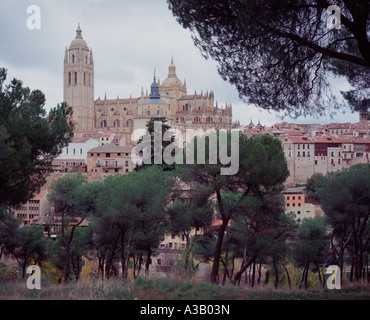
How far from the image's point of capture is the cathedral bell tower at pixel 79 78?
82.9 meters

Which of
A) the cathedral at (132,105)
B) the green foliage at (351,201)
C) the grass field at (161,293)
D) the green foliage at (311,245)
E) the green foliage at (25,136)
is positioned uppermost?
the cathedral at (132,105)

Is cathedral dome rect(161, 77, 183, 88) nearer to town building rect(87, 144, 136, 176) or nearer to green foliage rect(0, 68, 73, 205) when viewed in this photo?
town building rect(87, 144, 136, 176)

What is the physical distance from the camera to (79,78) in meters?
84.4

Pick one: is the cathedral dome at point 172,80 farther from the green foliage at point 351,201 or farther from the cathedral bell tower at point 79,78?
the green foliage at point 351,201

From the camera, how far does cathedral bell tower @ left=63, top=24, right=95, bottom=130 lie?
82.9 meters

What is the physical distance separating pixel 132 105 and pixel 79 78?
12705mm

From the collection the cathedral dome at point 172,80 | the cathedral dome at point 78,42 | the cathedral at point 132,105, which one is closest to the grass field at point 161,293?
the cathedral at point 132,105

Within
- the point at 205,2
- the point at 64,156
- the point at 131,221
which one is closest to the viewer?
the point at 205,2

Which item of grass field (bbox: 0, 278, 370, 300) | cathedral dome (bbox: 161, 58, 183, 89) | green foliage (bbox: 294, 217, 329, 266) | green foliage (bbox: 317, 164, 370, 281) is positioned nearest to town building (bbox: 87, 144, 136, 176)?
green foliage (bbox: 294, 217, 329, 266)

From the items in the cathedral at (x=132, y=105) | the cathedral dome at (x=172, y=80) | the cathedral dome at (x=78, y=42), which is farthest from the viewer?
the cathedral dome at (x=78, y=42)

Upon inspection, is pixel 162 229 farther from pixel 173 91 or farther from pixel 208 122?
pixel 173 91
